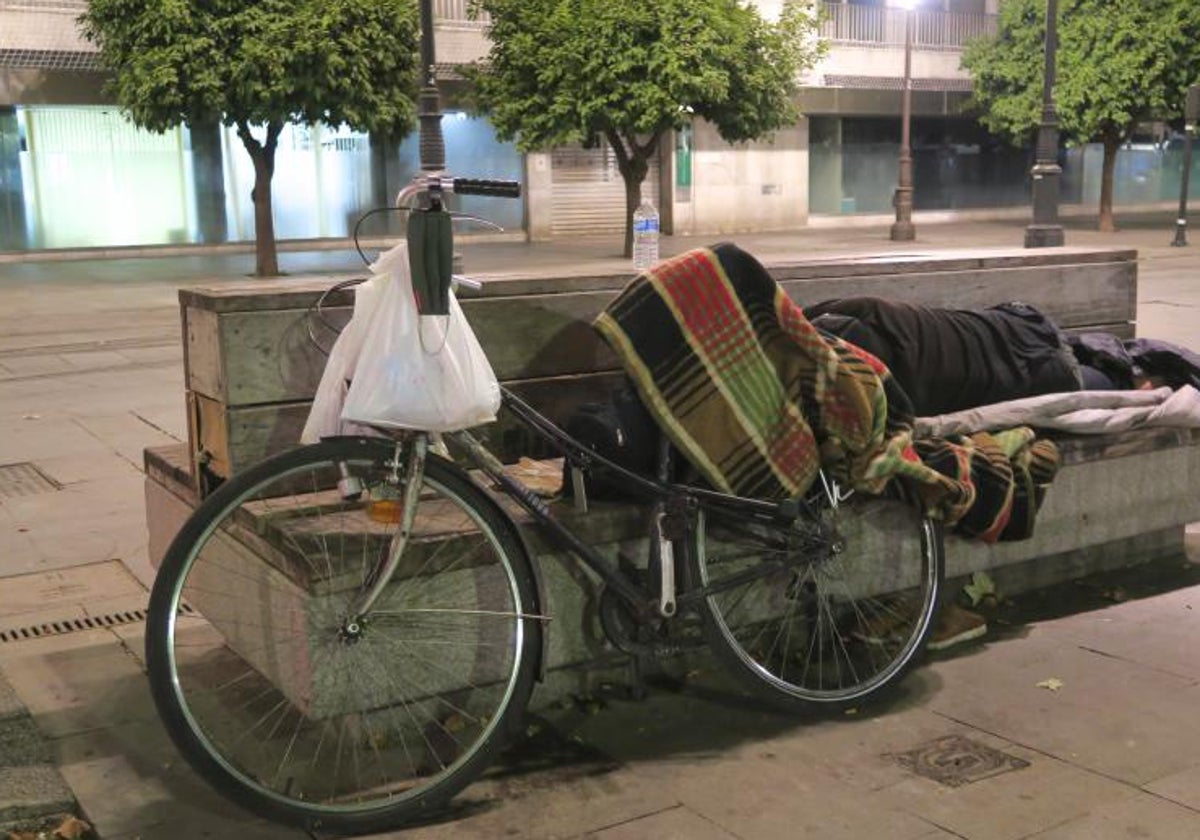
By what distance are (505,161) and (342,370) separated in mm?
27231

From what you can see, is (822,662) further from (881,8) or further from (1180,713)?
(881,8)

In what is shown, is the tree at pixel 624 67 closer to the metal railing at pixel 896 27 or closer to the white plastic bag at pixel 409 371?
the metal railing at pixel 896 27

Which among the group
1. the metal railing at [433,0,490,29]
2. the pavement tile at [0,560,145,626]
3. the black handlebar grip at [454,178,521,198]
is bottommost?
the pavement tile at [0,560,145,626]

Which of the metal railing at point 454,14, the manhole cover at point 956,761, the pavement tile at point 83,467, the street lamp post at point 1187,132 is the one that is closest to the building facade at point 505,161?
the metal railing at point 454,14

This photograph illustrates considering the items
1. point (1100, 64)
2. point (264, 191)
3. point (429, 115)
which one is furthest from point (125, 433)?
point (1100, 64)

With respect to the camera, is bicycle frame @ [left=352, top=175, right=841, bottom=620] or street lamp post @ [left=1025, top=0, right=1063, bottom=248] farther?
street lamp post @ [left=1025, top=0, right=1063, bottom=248]

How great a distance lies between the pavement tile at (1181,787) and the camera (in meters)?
3.47

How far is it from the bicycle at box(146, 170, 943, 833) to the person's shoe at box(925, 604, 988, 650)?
8.9 inches

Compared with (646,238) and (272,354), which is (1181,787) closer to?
(272,354)

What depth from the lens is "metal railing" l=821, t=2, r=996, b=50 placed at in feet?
108

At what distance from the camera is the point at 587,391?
15.5 feet

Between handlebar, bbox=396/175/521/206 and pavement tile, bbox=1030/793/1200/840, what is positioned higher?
handlebar, bbox=396/175/521/206

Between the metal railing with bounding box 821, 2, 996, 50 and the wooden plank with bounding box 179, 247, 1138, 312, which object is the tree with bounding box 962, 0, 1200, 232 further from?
the wooden plank with bounding box 179, 247, 1138, 312

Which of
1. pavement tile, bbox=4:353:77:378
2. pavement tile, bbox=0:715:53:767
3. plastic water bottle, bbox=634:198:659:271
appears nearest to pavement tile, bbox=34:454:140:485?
plastic water bottle, bbox=634:198:659:271
